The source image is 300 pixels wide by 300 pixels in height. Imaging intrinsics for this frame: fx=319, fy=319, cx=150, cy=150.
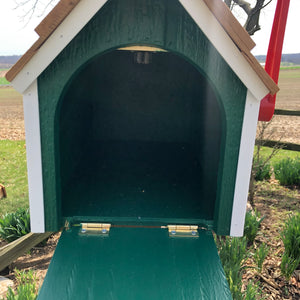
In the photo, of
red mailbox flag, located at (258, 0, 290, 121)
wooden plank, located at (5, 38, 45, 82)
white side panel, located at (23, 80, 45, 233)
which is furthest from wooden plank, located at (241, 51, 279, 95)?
white side panel, located at (23, 80, 45, 233)

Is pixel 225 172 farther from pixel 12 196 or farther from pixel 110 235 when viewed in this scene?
pixel 12 196

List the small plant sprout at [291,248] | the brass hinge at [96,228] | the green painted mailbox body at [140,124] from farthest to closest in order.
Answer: the small plant sprout at [291,248] < the brass hinge at [96,228] < the green painted mailbox body at [140,124]

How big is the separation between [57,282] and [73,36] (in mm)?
1448

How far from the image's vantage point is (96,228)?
2359mm

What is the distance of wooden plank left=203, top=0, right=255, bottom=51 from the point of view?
1809 mm

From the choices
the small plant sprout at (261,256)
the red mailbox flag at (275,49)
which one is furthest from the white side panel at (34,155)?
the small plant sprout at (261,256)

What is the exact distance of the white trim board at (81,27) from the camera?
1.83 meters

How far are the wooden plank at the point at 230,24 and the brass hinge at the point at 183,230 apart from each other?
1.30 metres

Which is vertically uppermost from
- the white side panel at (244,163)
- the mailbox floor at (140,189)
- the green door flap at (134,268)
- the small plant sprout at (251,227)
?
the white side panel at (244,163)

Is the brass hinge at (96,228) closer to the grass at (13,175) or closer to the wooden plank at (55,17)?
the wooden plank at (55,17)

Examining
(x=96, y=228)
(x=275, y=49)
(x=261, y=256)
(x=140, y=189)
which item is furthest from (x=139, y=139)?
(x=275, y=49)

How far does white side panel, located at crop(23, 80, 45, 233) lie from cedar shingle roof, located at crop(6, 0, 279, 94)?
0.64 feet

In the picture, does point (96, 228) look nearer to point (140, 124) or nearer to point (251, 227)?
point (251, 227)

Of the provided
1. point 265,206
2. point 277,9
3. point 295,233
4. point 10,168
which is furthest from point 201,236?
point 10,168
